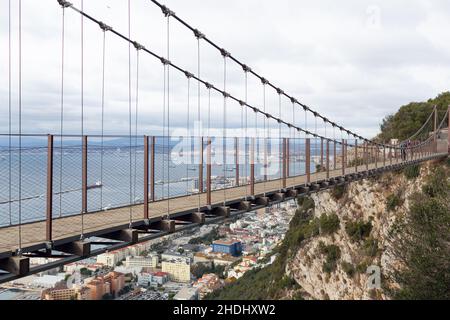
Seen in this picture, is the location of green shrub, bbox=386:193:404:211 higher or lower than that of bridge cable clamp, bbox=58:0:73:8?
lower

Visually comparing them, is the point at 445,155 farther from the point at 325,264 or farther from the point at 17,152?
the point at 17,152

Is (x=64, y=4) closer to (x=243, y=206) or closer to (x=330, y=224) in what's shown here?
(x=243, y=206)

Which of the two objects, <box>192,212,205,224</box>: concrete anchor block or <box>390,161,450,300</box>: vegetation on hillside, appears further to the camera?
<box>390,161,450,300</box>: vegetation on hillside

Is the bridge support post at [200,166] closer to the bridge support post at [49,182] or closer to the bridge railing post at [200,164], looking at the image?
the bridge railing post at [200,164]

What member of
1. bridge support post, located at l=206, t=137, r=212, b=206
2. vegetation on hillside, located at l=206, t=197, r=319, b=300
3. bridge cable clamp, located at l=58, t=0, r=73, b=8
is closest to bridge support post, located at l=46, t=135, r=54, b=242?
bridge support post, located at l=206, t=137, r=212, b=206

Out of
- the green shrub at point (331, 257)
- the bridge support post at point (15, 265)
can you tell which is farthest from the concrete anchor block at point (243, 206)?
the green shrub at point (331, 257)

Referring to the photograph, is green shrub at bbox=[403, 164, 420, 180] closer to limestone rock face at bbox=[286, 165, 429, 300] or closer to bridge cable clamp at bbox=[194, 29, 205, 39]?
limestone rock face at bbox=[286, 165, 429, 300]
